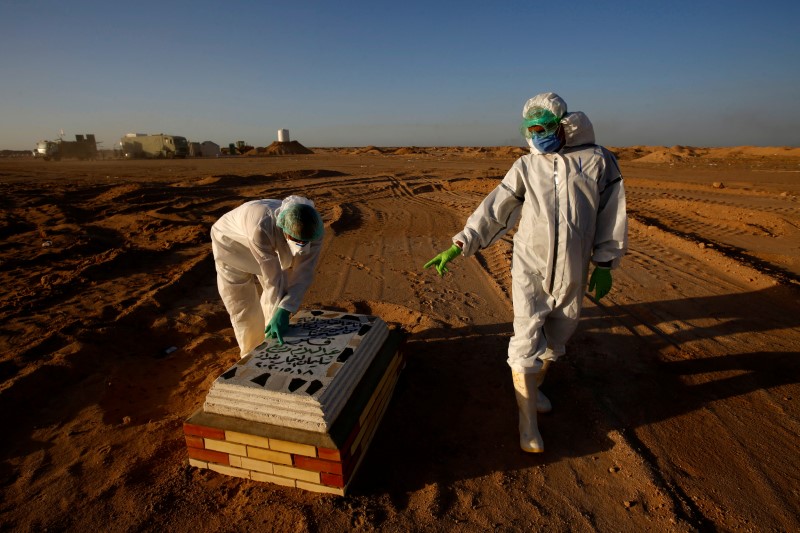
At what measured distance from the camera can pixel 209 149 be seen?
3697 cm

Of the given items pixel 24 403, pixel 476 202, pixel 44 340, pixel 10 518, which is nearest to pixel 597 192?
pixel 10 518

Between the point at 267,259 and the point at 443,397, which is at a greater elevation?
the point at 267,259

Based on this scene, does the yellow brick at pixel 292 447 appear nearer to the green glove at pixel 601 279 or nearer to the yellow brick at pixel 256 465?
the yellow brick at pixel 256 465

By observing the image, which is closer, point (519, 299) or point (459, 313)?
point (519, 299)

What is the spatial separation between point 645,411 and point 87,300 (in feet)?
19.0

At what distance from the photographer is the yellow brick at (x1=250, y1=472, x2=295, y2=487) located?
248 cm

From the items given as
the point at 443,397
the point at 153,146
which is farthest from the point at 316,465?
the point at 153,146

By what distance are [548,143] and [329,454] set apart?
2195 millimetres

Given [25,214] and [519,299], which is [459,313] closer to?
[519,299]

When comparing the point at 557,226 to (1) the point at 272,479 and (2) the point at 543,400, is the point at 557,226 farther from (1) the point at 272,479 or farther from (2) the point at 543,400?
(1) the point at 272,479

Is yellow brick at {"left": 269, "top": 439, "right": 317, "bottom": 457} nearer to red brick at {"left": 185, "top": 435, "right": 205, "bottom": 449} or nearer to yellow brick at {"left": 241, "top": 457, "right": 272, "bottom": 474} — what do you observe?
yellow brick at {"left": 241, "top": 457, "right": 272, "bottom": 474}

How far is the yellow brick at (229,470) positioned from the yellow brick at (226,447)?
0.42 feet

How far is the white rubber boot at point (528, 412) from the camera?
2.75 metres

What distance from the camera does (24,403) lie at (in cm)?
335
